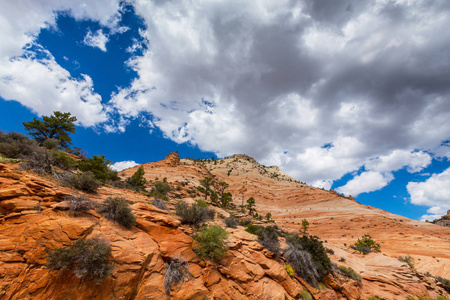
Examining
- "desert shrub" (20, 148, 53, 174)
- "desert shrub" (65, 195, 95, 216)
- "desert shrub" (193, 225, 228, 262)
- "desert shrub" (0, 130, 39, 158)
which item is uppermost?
"desert shrub" (0, 130, 39, 158)

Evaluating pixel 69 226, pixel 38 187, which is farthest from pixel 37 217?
pixel 38 187

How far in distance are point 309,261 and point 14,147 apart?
1960cm

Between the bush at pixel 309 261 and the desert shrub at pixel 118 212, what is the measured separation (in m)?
9.63

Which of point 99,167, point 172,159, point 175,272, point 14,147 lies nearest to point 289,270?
point 175,272

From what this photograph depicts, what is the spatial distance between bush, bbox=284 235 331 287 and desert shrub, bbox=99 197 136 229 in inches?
379

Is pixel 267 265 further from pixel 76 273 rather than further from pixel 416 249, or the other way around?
pixel 416 249

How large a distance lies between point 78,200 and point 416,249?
39.8m

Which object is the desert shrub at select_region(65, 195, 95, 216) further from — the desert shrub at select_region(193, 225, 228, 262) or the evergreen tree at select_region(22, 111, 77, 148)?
the evergreen tree at select_region(22, 111, 77, 148)

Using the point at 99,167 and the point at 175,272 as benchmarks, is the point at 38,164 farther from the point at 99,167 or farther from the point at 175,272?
the point at 175,272

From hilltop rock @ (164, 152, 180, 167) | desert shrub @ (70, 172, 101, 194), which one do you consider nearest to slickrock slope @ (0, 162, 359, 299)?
desert shrub @ (70, 172, 101, 194)

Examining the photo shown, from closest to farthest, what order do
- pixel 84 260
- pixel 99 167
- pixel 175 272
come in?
1. pixel 84 260
2. pixel 175 272
3. pixel 99 167

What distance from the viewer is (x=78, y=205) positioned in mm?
6781

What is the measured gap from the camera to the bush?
35.1 ft

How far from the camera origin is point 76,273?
5039 mm
